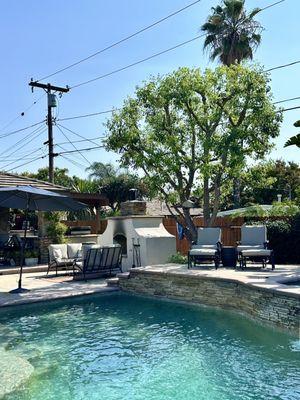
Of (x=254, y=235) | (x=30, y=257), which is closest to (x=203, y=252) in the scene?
(x=254, y=235)

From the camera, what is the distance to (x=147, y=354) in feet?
22.7

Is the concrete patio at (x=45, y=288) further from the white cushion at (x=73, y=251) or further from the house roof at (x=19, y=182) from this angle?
the house roof at (x=19, y=182)

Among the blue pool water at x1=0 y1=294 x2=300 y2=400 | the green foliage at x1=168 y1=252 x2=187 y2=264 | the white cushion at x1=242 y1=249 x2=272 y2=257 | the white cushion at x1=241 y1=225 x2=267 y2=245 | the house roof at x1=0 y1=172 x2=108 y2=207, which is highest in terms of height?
the house roof at x1=0 y1=172 x2=108 y2=207

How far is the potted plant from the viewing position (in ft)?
56.0

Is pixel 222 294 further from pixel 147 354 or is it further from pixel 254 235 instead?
pixel 254 235

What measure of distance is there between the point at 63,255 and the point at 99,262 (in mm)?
1827

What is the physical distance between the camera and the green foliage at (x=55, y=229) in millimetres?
17922

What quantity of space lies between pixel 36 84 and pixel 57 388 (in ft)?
74.3

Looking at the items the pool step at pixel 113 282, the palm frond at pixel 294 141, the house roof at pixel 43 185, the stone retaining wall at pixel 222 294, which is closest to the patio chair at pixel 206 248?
the stone retaining wall at pixel 222 294

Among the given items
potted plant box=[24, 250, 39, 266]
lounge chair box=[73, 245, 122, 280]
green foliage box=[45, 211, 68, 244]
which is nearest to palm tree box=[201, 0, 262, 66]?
green foliage box=[45, 211, 68, 244]

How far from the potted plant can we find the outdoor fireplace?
3.63m

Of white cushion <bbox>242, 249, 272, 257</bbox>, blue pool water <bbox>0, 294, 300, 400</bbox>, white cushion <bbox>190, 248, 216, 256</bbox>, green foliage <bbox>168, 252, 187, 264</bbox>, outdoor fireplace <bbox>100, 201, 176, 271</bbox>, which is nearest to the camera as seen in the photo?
blue pool water <bbox>0, 294, 300, 400</bbox>

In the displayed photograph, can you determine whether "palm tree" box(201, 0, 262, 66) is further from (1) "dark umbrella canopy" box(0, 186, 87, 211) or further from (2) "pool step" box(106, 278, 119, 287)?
(2) "pool step" box(106, 278, 119, 287)

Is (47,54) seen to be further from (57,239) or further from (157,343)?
(157,343)
